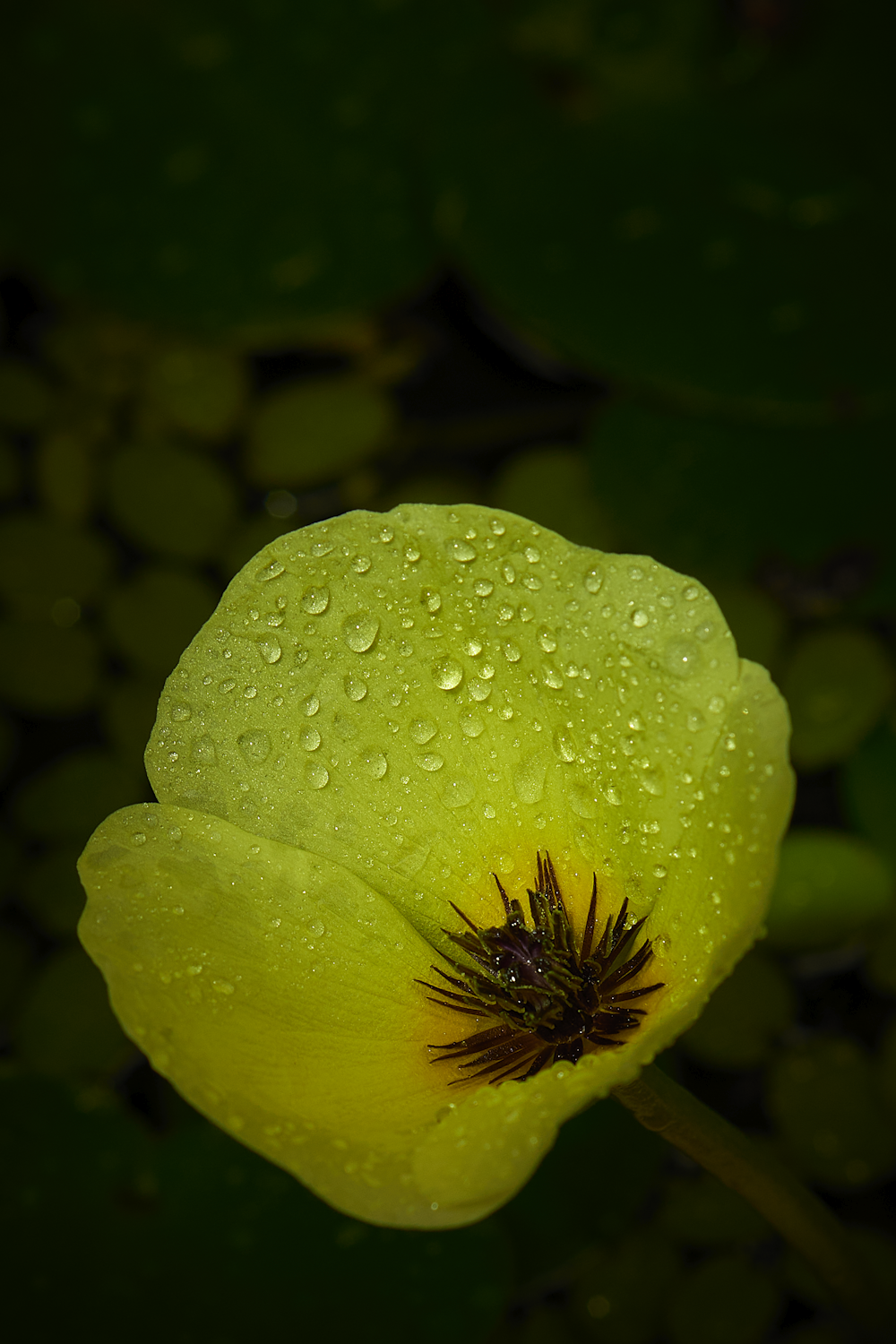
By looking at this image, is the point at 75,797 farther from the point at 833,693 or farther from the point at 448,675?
the point at 833,693

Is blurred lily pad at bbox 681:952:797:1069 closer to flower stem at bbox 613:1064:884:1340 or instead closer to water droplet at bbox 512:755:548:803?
flower stem at bbox 613:1064:884:1340

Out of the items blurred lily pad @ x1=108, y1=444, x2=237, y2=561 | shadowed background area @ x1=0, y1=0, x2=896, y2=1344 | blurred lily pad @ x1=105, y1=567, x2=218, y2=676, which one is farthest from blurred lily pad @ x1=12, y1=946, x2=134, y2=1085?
blurred lily pad @ x1=108, y1=444, x2=237, y2=561

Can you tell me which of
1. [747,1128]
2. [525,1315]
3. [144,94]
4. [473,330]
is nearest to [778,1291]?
[747,1128]

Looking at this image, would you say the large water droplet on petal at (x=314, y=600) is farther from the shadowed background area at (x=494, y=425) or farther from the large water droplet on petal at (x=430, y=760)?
the shadowed background area at (x=494, y=425)

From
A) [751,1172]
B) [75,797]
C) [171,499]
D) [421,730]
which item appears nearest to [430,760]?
[421,730]

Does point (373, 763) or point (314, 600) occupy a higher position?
point (314, 600)

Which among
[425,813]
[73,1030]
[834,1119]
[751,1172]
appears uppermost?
[425,813]
